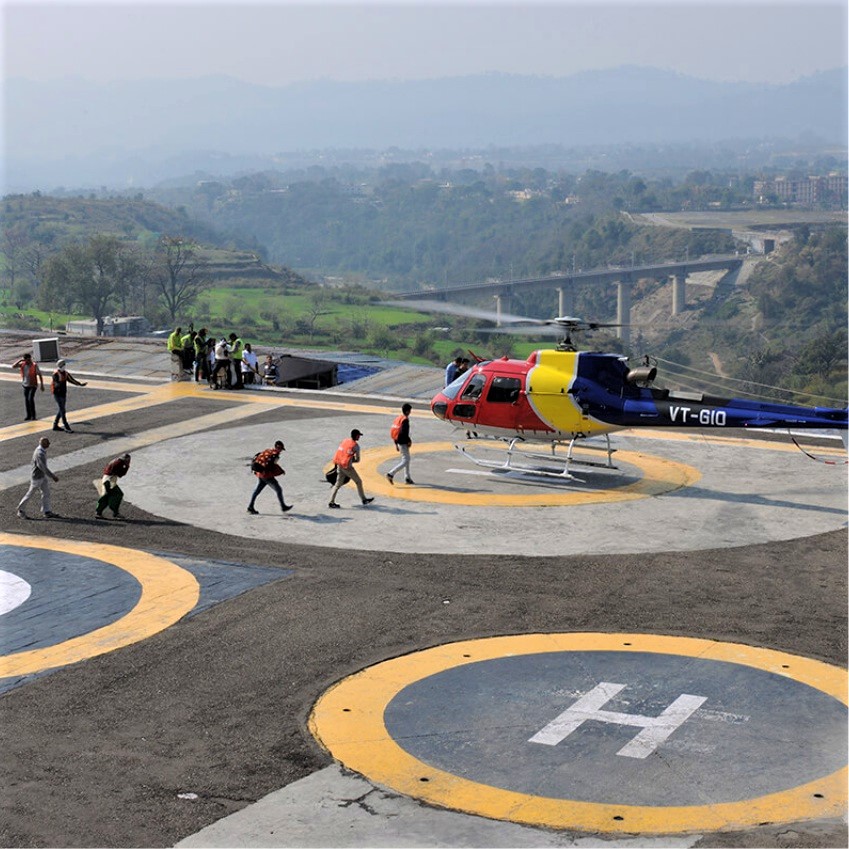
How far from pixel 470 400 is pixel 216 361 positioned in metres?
12.9

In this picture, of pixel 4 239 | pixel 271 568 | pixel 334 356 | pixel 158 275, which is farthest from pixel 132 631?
pixel 4 239

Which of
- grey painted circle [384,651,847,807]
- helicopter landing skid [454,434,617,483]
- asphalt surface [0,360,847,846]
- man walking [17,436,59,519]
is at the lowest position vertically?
grey painted circle [384,651,847,807]

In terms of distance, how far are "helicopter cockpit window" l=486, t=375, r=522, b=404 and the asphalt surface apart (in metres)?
1.90

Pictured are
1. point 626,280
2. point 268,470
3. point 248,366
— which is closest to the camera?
point 268,470

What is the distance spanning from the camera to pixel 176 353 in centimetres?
4128

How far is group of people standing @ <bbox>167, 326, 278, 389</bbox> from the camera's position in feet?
131

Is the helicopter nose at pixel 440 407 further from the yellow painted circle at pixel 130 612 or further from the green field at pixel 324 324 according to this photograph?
the green field at pixel 324 324

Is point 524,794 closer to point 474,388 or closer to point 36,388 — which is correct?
point 474,388

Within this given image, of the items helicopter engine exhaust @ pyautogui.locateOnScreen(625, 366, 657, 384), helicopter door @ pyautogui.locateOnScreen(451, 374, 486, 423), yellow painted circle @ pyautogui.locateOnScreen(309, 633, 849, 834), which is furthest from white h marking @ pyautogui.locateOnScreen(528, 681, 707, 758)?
helicopter door @ pyautogui.locateOnScreen(451, 374, 486, 423)

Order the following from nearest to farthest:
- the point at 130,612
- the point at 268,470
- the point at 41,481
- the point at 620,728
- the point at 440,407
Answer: the point at 620,728 < the point at 130,612 < the point at 268,470 < the point at 41,481 < the point at 440,407

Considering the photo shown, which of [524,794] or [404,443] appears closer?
[524,794]

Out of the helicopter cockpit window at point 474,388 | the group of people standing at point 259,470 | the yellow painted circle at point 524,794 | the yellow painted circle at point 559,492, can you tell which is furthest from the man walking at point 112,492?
the yellow painted circle at point 524,794

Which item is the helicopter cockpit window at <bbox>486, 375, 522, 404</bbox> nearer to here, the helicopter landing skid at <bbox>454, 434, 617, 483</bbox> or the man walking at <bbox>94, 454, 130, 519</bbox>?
the helicopter landing skid at <bbox>454, 434, 617, 483</bbox>

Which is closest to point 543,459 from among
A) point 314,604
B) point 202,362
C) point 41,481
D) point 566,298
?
point 314,604
